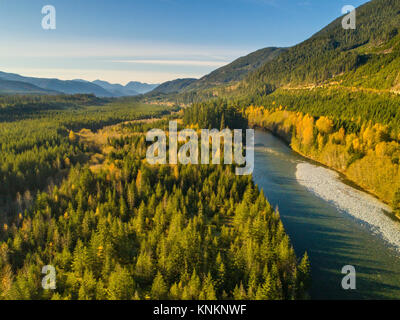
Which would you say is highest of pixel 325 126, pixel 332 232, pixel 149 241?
pixel 325 126

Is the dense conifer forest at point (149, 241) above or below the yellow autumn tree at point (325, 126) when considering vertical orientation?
below

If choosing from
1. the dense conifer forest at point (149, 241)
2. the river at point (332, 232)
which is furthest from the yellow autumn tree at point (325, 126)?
the dense conifer forest at point (149, 241)

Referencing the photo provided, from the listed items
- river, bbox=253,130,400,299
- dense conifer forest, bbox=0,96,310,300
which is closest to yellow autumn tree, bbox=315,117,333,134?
river, bbox=253,130,400,299

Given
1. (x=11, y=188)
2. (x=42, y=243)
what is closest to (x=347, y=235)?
(x=42, y=243)

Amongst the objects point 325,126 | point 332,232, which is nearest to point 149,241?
point 332,232

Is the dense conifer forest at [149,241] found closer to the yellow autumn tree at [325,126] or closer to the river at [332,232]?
the river at [332,232]

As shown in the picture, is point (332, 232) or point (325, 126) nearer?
point (332, 232)

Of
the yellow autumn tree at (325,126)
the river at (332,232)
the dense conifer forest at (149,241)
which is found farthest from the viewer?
the yellow autumn tree at (325,126)

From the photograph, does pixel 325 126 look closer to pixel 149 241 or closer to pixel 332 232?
pixel 332 232
